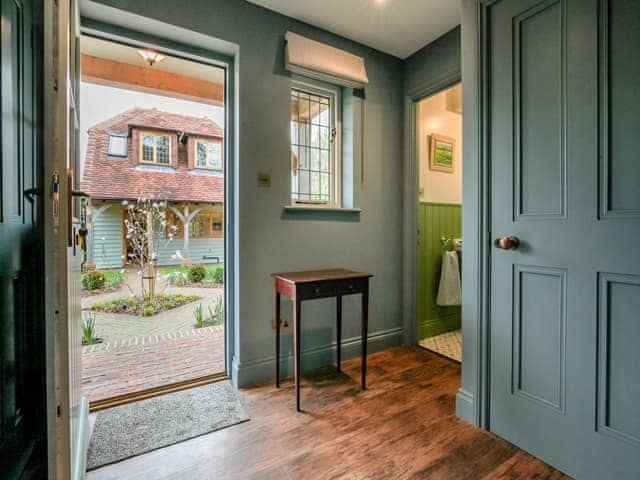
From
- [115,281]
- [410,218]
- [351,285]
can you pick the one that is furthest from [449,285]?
[115,281]

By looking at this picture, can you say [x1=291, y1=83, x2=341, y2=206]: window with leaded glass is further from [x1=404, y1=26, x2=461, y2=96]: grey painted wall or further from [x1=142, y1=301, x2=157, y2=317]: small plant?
[x1=142, y1=301, x2=157, y2=317]: small plant

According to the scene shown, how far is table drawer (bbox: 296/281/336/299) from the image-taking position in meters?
1.82

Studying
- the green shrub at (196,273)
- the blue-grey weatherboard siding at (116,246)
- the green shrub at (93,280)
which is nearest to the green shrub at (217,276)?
the green shrub at (196,273)

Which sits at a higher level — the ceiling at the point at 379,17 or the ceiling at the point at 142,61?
the ceiling at the point at 379,17

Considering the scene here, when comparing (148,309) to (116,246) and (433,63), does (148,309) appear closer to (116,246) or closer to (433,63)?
(116,246)

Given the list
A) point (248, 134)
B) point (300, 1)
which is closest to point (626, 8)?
point (300, 1)

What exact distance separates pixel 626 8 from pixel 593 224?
0.81 m

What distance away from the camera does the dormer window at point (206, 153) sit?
6297 millimetres

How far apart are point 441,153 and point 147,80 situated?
2.86m

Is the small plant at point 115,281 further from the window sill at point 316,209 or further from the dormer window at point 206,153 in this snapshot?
the window sill at point 316,209

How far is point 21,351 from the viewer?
1.23m

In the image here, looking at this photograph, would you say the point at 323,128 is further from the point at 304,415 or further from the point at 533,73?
the point at 304,415

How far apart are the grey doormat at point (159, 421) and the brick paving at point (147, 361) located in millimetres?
280

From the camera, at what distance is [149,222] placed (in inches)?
170
